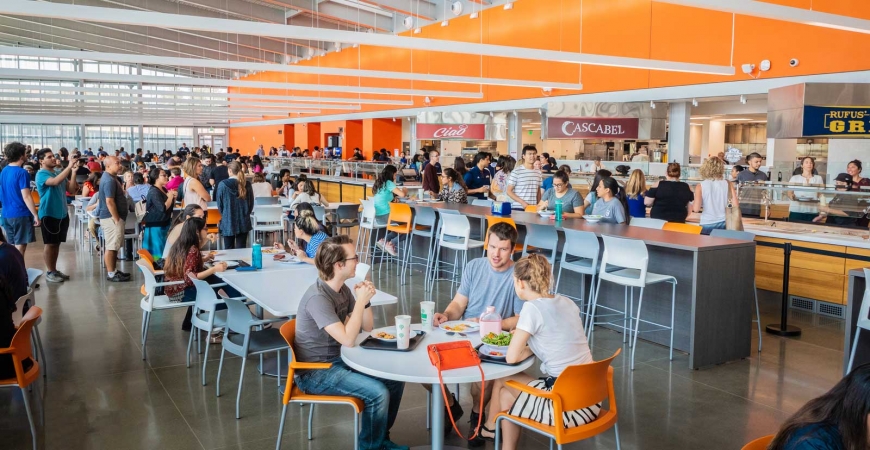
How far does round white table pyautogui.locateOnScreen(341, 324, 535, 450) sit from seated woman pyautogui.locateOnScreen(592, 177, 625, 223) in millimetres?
3390

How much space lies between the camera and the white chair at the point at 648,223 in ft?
18.4

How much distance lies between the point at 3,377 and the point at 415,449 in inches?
74.3

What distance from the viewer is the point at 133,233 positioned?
A: 25.1 ft

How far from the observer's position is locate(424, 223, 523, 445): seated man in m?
3.29

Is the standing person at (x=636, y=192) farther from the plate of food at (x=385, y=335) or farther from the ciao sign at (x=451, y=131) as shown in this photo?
the ciao sign at (x=451, y=131)

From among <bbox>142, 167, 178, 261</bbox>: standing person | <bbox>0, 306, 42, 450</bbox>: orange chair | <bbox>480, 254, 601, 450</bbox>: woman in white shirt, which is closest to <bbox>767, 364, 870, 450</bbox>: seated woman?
<bbox>480, 254, 601, 450</bbox>: woman in white shirt

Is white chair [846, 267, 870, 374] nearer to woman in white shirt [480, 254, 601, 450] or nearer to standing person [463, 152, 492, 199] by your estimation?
woman in white shirt [480, 254, 601, 450]

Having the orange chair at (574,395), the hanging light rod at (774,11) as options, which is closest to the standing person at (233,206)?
the hanging light rod at (774,11)

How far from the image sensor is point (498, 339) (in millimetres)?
2682

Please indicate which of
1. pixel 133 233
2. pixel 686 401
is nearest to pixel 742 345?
pixel 686 401

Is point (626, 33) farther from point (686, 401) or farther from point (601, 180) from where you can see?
point (686, 401)

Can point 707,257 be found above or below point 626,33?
below

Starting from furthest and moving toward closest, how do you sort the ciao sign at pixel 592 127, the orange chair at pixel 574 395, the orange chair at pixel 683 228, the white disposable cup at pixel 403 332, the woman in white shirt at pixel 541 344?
the ciao sign at pixel 592 127, the orange chair at pixel 683 228, the white disposable cup at pixel 403 332, the woman in white shirt at pixel 541 344, the orange chair at pixel 574 395

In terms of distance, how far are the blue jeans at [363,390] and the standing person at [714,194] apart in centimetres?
428
